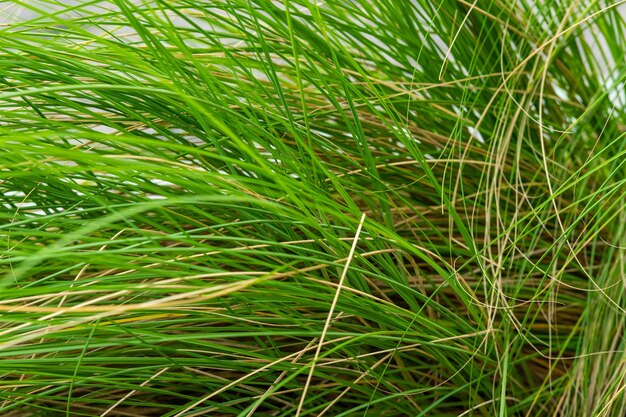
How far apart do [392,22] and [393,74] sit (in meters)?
0.05

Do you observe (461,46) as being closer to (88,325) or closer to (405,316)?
(405,316)

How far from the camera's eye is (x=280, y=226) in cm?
50

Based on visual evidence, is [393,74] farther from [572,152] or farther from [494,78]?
[572,152]

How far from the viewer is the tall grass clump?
1.37 feet

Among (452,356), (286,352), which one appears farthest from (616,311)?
(286,352)

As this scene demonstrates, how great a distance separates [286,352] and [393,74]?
26cm

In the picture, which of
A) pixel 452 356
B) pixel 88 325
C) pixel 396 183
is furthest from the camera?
pixel 396 183

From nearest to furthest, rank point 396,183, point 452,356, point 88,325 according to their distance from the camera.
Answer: point 88,325 < point 452,356 < point 396,183

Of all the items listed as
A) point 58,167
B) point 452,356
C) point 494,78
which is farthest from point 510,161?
point 58,167

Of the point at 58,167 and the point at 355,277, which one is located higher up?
the point at 58,167

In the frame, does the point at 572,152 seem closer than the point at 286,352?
No

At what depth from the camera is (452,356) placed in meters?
0.52

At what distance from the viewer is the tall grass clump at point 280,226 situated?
0.42 m

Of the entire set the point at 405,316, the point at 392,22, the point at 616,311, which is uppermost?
the point at 392,22
